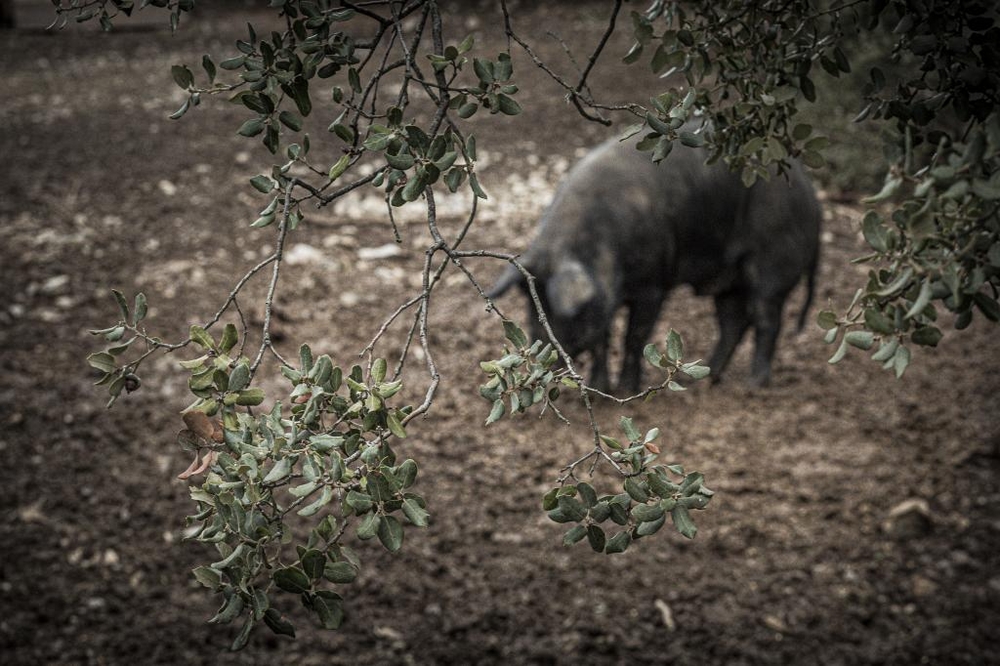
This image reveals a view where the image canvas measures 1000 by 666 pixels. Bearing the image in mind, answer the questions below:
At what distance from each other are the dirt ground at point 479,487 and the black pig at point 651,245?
45 centimetres

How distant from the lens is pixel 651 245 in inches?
144

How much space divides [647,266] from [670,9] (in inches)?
83.3

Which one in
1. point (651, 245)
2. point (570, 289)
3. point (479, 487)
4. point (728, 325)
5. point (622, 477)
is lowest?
point (479, 487)

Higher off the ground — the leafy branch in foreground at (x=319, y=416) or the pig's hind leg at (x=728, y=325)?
the leafy branch in foreground at (x=319, y=416)

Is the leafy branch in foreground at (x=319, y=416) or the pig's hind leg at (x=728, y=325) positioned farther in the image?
the pig's hind leg at (x=728, y=325)

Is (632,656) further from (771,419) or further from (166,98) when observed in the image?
(166,98)

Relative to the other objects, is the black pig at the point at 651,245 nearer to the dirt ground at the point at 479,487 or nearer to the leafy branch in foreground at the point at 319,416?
the dirt ground at the point at 479,487

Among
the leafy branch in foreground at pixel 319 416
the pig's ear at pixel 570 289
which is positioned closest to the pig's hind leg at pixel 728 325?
the pig's ear at pixel 570 289

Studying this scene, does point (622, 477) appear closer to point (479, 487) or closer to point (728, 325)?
point (479, 487)

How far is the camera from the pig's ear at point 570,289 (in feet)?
11.3

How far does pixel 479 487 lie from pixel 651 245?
109 centimetres

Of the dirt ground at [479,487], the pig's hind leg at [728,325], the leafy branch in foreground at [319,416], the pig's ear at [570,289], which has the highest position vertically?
Result: the leafy branch in foreground at [319,416]

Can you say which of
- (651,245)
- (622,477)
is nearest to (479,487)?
(651,245)

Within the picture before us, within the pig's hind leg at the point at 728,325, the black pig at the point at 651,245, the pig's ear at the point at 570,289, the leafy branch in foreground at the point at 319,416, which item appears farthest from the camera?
the pig's hind leg at the point at 728,325
